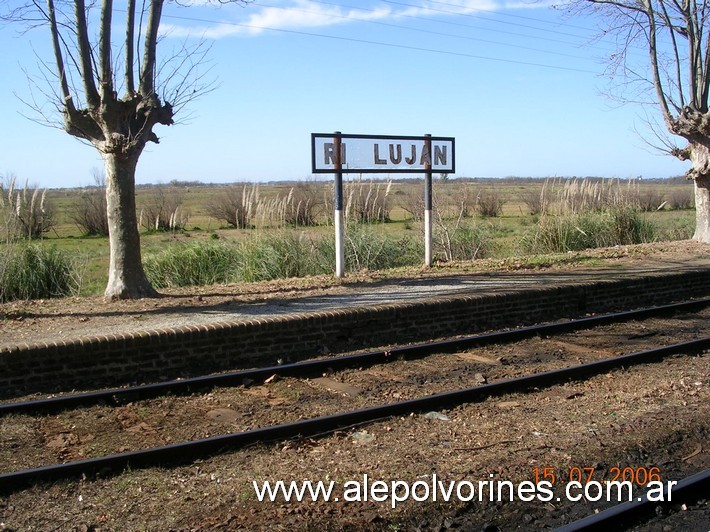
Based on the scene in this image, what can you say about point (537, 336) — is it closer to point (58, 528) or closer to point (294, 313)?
point (294, 313)

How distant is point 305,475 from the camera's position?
5.04 m

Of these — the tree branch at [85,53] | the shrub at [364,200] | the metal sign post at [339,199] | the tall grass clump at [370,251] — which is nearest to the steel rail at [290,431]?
the metal sign post at [339,199]

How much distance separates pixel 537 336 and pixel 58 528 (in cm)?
670

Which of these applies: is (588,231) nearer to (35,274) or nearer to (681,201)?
(35,274)

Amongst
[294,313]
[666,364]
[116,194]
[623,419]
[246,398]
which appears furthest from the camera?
[116,194]

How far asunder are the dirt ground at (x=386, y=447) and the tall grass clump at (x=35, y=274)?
356 centimetres

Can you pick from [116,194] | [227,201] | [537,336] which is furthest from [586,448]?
[227,201]

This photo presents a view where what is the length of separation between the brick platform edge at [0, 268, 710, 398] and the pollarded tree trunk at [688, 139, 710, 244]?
20.7 ft

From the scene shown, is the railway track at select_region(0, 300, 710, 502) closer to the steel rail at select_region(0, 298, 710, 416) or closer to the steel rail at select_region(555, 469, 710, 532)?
the steel rail at select_region(0, 298, 710, 416)

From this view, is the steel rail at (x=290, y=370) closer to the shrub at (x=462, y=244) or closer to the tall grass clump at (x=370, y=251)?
the tall grass clump at (x=370, y=251)

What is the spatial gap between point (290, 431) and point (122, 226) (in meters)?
5.63

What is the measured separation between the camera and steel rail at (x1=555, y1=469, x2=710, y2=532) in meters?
4.19

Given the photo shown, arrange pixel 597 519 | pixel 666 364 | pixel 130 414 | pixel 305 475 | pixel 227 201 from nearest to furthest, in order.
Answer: pixel 597 519, pixel 305 475, pixel 130 414, pixel 666 364, pixel 227 201

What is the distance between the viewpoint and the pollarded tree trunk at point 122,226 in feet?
34.0
